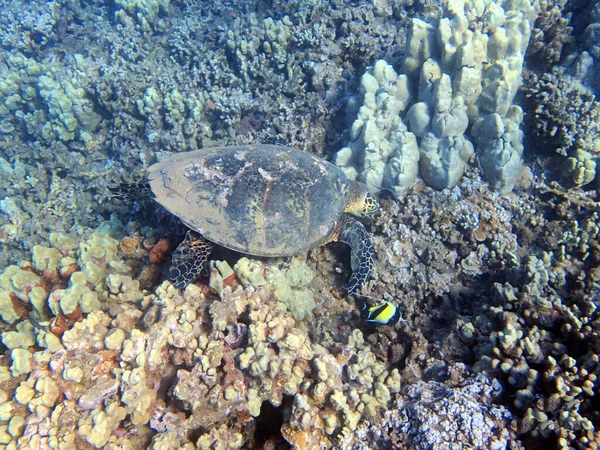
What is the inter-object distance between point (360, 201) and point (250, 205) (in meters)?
1.67

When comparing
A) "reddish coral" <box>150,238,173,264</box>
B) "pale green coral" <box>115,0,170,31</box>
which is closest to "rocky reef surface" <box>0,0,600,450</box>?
"reddish coral" <box>150,238,173,264</box>

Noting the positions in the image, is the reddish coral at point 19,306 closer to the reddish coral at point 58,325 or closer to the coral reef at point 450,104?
the reddish coral at point 58,325

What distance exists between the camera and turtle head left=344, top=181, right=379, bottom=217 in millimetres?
4637

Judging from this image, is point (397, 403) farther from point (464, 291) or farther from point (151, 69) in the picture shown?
point (151, 69)

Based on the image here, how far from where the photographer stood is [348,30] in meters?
6.61

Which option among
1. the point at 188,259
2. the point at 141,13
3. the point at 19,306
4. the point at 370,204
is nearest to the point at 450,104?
the point at 370,204

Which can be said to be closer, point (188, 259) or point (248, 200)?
point (188, 259)

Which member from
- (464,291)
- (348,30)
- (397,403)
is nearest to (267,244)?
(397,403)

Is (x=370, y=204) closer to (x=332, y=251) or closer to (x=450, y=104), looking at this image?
(x=332, y=251)

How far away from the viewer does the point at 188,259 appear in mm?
3855

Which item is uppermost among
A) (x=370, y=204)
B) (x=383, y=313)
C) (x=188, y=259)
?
(x=370, y=204)

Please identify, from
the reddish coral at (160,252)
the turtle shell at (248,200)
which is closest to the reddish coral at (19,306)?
the reddish coral at (160,252)

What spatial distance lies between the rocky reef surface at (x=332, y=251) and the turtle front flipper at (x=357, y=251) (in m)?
0.21

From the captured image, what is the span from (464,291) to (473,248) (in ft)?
2.07
